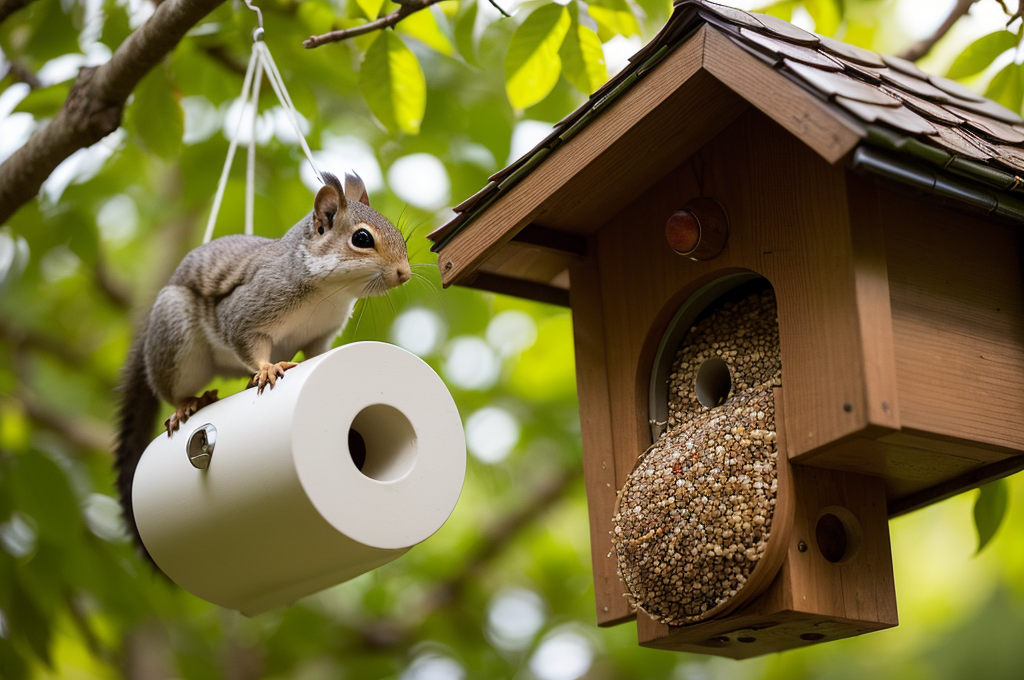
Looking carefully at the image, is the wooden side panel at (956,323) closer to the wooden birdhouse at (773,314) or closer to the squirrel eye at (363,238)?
the wooden birdhouse at (773,314)

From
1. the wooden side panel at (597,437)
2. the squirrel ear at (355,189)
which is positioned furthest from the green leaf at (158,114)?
the wooden side panel at (597,437)

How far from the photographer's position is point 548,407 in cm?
446

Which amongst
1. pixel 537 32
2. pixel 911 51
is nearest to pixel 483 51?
pixel 537 32

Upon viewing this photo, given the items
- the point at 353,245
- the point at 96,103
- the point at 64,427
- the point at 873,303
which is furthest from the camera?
the point at 64,427

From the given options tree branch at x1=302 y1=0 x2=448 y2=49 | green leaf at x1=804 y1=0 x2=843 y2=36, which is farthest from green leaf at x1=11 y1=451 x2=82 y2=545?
green leaf at x1=804 y1=0 x2=843 y2=36

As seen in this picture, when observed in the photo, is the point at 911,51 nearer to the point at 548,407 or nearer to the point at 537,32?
the point at 537,32

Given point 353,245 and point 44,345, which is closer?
point 353,245

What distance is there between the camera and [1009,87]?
2670mm

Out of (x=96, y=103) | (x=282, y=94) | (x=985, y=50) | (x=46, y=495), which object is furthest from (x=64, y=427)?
(x=985, y=50)

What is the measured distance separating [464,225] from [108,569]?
1919 millimetres

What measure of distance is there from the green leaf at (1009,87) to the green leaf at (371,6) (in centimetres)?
159

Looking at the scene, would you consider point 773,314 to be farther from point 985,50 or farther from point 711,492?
point 985,50

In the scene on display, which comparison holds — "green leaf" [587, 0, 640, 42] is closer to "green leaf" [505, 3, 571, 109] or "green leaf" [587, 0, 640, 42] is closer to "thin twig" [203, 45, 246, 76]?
"green leaf" [505, 3, 571, 109]

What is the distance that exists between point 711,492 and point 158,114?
6.13 feet
